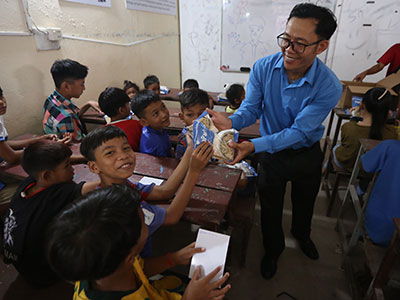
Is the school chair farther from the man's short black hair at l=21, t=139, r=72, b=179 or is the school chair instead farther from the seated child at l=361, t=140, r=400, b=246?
Answer: the man's short black hair at l=21, t=139, r=72, b=179

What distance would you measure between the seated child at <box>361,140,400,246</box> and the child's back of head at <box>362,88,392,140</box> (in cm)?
89

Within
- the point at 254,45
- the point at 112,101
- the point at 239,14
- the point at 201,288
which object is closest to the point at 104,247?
the point at 201,288

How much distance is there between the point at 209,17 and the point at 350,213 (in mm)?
4379

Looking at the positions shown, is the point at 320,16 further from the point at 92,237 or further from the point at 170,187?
the point at 92,237

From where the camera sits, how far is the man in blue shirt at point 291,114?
1362 mm

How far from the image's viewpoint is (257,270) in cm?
197

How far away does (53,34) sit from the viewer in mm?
2658

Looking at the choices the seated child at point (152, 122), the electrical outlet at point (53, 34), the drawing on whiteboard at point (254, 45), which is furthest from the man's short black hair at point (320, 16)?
the drawing on whiteboard at point (254, 45)

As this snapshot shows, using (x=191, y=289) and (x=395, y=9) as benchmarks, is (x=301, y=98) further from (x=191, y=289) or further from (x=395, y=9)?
(x=395, y=9)

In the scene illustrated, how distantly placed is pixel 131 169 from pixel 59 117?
152cm

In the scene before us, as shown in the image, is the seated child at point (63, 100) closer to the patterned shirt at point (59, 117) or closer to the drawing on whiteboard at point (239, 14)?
the patterned shirt at point (59, 117)

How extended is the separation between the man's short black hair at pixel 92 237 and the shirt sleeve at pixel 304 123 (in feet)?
3.31

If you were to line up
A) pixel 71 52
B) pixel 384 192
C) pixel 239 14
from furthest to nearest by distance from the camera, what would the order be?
pixel 239 14 < pixel 71 52 < pixel 384 192

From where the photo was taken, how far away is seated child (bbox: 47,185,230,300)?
0.64 m
